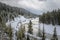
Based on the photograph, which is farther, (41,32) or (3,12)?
(3,12)

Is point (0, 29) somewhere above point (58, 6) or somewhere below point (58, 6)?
below

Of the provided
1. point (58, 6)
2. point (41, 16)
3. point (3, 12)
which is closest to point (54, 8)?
point (58, 6)

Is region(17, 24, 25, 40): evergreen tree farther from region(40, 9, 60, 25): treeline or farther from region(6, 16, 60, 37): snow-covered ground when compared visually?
region(40, 9, 60, 25): treeline

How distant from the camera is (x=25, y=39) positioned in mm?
2188

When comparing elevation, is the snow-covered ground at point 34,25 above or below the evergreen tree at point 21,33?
above

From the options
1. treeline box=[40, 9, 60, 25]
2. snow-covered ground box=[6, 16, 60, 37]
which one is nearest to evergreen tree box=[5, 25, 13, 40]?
snow-covered ground box=[6, 16, 60, 37]

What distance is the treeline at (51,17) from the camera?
2139 millimetres

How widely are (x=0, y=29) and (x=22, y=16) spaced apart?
462 mm

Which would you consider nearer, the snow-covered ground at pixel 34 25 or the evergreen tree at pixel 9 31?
the snow-covered ground at pixel 34 25

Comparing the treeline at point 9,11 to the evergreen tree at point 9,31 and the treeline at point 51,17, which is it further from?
the treeline at point 51,17

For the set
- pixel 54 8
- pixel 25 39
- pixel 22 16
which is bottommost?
pixel 25 39

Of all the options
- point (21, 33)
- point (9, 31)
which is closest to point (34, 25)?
point (21, 33)

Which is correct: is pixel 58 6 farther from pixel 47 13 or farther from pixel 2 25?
pixel 2 25

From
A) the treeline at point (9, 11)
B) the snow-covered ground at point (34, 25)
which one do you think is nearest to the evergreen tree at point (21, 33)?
the snow-covered ground at point (34, 25)
